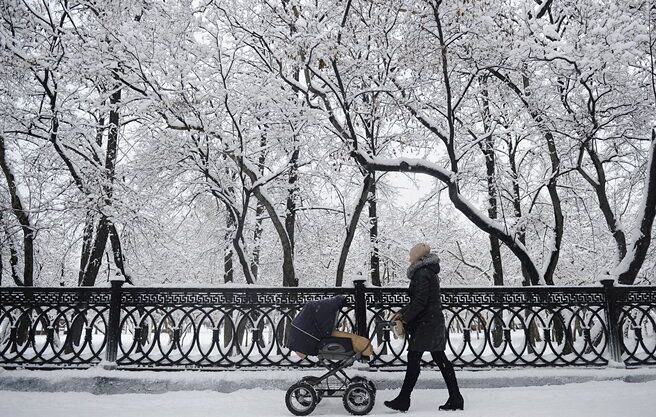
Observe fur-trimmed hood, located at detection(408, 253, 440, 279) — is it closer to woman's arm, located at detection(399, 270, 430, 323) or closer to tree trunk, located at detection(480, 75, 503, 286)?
woman's arm, located at detection(399, 270, 430, 323)

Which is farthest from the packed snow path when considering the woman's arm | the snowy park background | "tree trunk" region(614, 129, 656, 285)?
"tree trunk" region(614, 129, 656, 285)

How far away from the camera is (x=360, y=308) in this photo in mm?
6707

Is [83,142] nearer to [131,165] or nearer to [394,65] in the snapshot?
[131,165]

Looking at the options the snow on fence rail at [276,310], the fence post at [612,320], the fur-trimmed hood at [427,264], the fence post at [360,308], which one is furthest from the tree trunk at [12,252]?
the fence post at [612,320]

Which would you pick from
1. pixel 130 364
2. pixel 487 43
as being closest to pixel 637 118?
pixel 487 43

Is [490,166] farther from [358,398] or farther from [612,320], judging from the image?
[358,398]

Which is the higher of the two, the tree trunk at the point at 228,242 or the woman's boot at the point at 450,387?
the tree trunk at the point at 228,242

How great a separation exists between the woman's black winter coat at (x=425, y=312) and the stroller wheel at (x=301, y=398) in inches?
53.4

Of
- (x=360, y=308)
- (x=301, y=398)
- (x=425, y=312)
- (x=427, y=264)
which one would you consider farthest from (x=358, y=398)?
(x=427, y=264)

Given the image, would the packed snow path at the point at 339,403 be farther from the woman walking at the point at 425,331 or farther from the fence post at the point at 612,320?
the fence post at the point at 612,320

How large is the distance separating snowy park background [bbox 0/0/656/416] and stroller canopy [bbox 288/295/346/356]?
93 cm

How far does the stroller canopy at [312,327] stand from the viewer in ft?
17.4

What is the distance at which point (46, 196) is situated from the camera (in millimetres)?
14688

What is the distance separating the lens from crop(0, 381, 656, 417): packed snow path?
531cm
